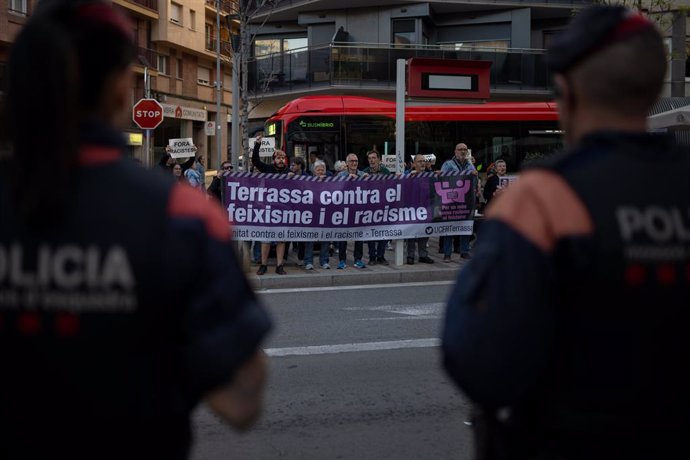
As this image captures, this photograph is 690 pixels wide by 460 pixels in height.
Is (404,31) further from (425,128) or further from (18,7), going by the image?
(18,7)

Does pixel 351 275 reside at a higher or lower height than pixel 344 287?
higher

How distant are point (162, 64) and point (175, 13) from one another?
3.38m

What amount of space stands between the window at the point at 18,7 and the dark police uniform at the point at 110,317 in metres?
35.6

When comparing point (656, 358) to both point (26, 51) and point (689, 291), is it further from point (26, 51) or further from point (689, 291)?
point (26, 51)

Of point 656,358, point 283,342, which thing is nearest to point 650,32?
point 656,358

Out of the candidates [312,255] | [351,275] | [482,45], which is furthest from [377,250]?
[482,45]

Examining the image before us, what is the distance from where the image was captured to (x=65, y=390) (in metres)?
1.67

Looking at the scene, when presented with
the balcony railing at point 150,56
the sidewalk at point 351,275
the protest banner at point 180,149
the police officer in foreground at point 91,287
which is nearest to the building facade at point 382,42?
the protest banner at point 180,149

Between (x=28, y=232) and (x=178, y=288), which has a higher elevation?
(x=28, y=232)

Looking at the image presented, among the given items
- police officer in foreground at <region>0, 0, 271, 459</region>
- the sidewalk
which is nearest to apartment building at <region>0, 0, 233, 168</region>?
the sidewalk

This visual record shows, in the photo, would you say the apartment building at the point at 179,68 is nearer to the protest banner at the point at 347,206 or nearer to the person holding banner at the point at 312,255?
the protest banner at the point at 347,206

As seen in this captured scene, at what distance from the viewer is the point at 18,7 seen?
113 feet

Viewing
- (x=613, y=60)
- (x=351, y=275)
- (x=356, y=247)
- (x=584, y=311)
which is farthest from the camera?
(x=356, y=247)

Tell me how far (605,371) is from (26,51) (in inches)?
55.0
